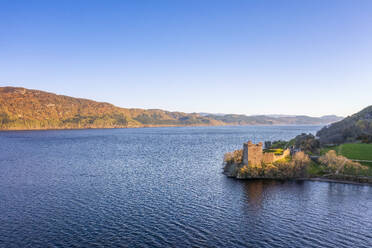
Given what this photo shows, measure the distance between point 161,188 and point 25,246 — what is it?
94.9 feet

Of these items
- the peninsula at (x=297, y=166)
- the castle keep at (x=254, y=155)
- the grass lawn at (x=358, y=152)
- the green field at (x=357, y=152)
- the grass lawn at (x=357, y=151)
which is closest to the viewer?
the peninsula at (x=297, y=166)

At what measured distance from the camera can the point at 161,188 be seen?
5603 centimetres

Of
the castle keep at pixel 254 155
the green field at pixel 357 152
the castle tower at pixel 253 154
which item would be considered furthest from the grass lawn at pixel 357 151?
the castle tower at pixel 253 154

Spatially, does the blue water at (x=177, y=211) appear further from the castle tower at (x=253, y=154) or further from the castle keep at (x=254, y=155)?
the castle keep at (x=254, y=155)

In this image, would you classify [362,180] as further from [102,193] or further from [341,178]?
[102,193]

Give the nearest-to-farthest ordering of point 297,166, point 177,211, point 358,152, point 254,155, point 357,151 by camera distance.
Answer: point 177,211, point 297,166, point 254,155, point 358,152, point 357,151

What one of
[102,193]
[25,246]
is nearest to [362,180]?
[102,193]

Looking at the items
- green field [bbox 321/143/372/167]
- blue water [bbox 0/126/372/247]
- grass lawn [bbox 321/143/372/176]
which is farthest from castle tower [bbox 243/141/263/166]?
green field [bbox 321/143/372/167]

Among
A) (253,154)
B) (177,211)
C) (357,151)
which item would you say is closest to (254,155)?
(253,154)

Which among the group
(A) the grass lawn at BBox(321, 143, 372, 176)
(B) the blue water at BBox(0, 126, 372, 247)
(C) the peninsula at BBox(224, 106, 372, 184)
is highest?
(A) the grass lawn at BBox(321, 143, 372, 176)

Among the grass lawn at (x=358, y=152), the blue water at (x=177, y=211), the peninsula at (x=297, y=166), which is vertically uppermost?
the grass lawn at (x=358, y=152)

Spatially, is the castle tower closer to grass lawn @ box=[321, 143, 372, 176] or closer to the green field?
grass lawn @ box=[321, 143, 372, 176]

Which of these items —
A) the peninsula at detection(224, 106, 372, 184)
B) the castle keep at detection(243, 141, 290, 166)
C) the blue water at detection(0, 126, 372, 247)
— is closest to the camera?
the blue water at detection(0, 126, 372, 247)

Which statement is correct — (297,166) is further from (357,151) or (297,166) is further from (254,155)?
(357,151)
